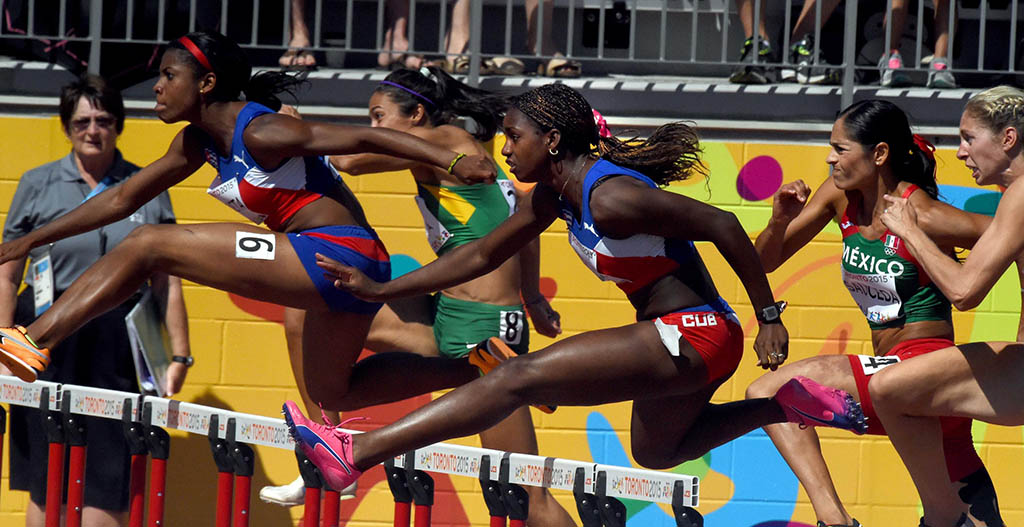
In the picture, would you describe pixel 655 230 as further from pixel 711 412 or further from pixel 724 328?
pixel 711 412

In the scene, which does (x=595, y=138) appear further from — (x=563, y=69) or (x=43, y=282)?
(x=43, y=282)

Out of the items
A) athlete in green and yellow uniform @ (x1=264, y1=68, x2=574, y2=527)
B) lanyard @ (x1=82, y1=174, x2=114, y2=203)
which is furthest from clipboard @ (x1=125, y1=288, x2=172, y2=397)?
athlete in green and yellow uniform @ (x1=264, y1=68, x2=574, y2=527)

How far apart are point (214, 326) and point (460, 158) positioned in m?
2.63

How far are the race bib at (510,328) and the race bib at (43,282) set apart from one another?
198 centimetres

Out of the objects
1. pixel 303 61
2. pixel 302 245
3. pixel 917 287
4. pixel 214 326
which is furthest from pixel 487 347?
pixel 303 61

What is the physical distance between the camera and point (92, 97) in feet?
18.0

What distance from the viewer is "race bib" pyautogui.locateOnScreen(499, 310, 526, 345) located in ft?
17.3

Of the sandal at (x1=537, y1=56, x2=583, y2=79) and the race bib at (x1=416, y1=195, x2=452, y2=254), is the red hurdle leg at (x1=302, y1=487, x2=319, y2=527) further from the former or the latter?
the sandal at (x1=537, y1=56, x2=583, y2=79)

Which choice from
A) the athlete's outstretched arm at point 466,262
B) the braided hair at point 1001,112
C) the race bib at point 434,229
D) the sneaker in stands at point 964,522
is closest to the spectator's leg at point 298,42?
the race bib at point 434,229

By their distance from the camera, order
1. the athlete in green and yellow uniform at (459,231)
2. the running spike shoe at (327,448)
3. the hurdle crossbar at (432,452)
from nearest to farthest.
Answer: the hurdle crossbar at (432,452) → the running spike shoe at (327,448) → the athlete in green and yellow uniform at (459,231)

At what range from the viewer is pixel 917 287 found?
4.42 m

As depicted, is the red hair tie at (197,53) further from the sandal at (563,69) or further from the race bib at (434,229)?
the sandal at (563,69)

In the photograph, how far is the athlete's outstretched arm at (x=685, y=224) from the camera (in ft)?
12.2

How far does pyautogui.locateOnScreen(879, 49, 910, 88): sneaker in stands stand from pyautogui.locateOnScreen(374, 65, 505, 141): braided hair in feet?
7.21
